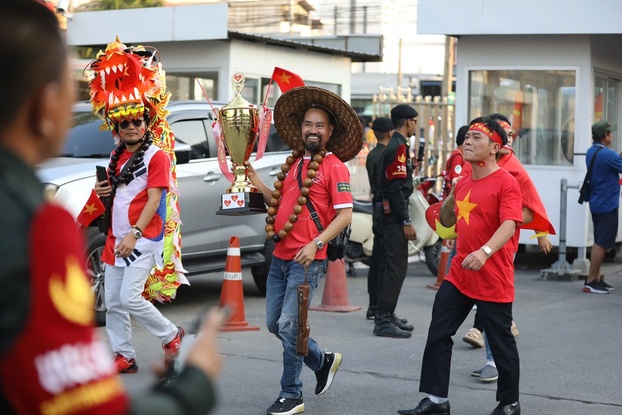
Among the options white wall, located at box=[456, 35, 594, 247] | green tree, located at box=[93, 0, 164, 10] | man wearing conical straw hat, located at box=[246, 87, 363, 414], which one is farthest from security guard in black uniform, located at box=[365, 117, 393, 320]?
green tree, located at box=[93, 0, 164, 10]

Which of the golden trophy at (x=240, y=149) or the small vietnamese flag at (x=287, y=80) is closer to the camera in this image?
the golden trophy at (x=240, y=149)

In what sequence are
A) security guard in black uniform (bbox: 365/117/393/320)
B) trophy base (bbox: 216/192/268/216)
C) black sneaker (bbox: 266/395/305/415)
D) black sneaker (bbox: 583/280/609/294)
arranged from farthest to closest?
black sneaker (bbox: 583/280/609/294), security guard in black uniform (bbox: 365/117/393/320), trophy base (bbox: 216/192/268/216), black sneaker (bbox: 266/395/305/415)

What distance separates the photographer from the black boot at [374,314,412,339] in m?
8.99

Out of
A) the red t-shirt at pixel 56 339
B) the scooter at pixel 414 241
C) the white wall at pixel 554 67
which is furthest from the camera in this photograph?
the white wall at pixel 554 67

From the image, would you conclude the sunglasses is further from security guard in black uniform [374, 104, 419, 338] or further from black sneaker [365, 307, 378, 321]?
black sneaker [365, 307, 378, 321]

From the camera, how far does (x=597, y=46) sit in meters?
13.7

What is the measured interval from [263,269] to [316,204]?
467 centimetres

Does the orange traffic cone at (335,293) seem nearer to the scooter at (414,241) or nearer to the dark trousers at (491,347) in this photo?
the scooter at (414,241)

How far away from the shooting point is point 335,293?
34.4 ft

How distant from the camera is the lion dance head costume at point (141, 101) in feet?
22.8

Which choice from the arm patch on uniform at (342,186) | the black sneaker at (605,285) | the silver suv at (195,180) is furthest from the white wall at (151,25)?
the arm patch on uniform at (342,186)

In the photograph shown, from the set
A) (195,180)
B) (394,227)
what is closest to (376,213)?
(394,227)

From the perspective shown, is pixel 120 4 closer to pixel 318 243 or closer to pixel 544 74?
pixel 544 74

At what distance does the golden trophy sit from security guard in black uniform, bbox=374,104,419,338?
8.96 feet
